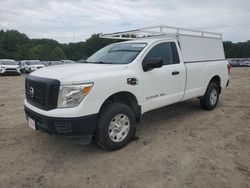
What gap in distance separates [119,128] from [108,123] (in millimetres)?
347

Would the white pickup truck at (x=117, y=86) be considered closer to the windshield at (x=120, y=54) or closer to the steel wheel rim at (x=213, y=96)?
the windshield at (x=120, y=54)

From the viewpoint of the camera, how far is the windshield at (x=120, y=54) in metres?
4.54

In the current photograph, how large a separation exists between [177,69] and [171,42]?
25.2 inches

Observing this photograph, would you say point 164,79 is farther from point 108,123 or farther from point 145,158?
point 145,158

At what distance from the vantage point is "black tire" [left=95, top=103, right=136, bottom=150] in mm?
3775

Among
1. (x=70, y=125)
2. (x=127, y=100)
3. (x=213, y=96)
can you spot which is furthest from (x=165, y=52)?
(x=70, y=125)

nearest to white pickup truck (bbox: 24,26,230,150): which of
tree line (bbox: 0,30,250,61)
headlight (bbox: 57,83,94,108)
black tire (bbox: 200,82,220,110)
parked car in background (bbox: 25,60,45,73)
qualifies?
headlight (bbox: 57,83,94,108)

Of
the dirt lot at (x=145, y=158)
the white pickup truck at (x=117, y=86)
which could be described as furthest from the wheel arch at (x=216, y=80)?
the dirt lot at (x=145, y=158)

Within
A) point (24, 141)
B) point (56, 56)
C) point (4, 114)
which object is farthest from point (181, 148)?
point (56, 56)

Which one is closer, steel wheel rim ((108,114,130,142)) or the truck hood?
the truck hood

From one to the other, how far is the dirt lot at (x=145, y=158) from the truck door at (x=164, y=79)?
0.67 meters

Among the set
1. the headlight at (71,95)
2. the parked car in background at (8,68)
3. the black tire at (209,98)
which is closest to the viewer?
the headlight at (71,95)

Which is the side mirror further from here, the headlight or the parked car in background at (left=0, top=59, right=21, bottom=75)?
the parked car in background at (left=0, top=59, right=21, bottom=75)

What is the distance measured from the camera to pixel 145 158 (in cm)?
375
